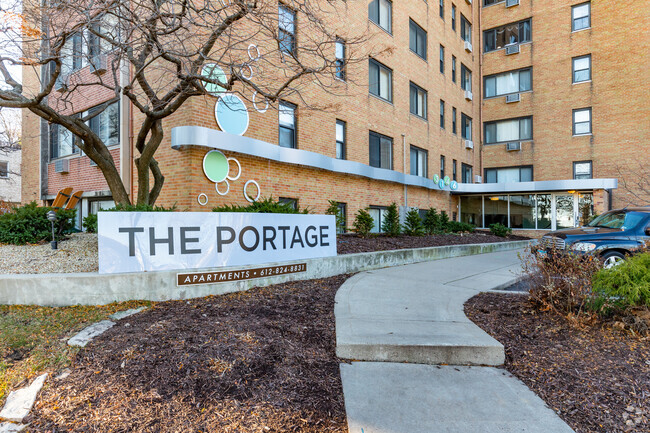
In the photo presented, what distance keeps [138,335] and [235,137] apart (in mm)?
6404

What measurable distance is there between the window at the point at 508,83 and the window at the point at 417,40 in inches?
362

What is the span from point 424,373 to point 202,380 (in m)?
2.05

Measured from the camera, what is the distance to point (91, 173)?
41.3ft

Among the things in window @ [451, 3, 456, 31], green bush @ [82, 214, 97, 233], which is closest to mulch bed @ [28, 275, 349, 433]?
green bush @ [82, 214, 97, 233]

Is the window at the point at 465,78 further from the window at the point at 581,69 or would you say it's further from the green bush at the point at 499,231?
the green bush at the point at 499,231

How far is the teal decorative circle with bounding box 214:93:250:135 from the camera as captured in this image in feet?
31.3

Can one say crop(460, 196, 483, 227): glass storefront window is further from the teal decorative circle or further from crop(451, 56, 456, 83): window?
the teal decorative circle

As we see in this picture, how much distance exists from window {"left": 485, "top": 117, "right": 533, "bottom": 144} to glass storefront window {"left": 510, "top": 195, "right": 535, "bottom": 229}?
13.9ft

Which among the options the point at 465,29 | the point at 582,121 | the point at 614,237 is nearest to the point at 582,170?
the point at 582,121

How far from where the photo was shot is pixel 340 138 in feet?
44.7

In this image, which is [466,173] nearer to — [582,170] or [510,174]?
[510,174]

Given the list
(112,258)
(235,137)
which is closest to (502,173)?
(235,137)

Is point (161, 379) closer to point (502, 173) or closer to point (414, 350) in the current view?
point (414, 350)

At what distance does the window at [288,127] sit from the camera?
451 inches
